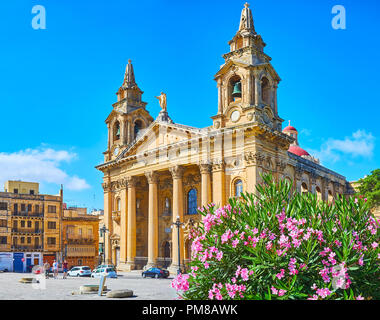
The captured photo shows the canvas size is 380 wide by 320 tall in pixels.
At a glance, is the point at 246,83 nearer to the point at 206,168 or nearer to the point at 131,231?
the point at 206,168

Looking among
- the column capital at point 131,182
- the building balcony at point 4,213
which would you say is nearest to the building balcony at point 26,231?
the building balcony at point 4,213

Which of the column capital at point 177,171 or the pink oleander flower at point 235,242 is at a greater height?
the column capital at point 177,171

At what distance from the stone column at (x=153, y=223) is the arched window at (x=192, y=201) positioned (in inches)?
119

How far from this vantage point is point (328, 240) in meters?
9.62

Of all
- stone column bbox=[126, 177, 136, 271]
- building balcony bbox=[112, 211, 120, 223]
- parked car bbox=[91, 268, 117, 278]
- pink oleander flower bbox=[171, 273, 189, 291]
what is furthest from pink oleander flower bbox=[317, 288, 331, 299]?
building balcony bbox=[112, 211, 120, 223]

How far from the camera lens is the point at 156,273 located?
39688 millimetres

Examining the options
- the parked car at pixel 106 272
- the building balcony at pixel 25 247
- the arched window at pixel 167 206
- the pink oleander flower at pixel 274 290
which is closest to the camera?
the pink oleander flower at pixel 274 290

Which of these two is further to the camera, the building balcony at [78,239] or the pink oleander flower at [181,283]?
the building balcony at [78,239]

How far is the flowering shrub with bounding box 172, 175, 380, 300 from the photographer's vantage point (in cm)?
925

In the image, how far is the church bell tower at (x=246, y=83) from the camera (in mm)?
39812

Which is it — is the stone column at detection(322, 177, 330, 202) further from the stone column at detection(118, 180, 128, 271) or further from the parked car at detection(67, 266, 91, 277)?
the parked car at detection(67, 266, 91, 277)

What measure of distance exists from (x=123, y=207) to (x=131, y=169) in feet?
13.2

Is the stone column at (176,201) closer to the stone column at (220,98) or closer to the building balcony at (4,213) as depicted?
the stone column at (220,98)

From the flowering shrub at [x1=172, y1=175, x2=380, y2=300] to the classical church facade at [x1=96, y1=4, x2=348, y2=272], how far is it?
26.9 meters
